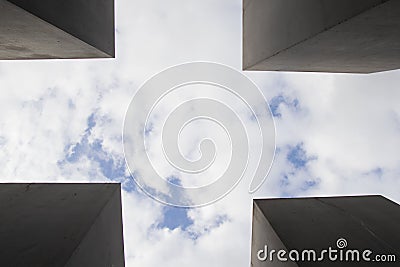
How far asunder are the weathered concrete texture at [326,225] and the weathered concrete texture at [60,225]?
2254 millimetres

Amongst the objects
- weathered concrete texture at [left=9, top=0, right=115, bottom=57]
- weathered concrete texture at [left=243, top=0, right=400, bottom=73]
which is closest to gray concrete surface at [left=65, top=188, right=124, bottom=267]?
weathered concrete texture at [left=9, top=0, right=115, bottom=57]

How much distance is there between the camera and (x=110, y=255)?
5863mm

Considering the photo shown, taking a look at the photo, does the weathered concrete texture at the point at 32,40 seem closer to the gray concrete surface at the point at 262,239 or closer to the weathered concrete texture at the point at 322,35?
the weathered concrete texture at the point at 322,35

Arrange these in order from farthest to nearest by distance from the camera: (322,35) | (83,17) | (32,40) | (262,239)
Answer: (262,239) < (83,17) < (32,40) < (322,35)

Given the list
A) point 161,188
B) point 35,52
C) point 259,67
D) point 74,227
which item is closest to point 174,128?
point 161,188

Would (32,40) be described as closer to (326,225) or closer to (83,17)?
(83,17)

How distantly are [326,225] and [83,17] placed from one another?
14.2 feet

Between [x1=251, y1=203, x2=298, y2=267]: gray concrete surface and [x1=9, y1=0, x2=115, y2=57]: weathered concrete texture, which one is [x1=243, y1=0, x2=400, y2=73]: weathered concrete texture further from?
[x1=9, y1=0, x2=115, y2=57]: weathered concrete texture

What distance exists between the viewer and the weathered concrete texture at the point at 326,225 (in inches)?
183

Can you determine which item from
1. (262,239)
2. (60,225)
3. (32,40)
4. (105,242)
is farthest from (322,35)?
(105,242)

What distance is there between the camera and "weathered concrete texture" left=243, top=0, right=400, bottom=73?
12.5ft

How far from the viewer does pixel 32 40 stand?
16.7 ft

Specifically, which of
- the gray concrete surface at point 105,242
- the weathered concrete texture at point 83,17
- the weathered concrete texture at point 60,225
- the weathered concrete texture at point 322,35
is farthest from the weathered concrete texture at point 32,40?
Result: the weathered concrete texture at point 322,35

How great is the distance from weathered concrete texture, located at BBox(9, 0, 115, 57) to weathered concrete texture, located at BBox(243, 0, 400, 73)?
8.45 ft
